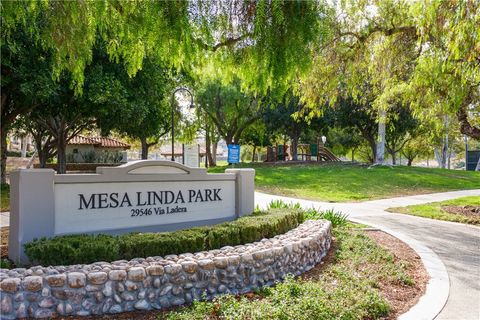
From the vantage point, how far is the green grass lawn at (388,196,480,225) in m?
10.6

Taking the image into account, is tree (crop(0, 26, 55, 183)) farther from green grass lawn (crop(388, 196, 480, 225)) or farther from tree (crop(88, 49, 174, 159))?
green grass lawn (crop(388, 196, 480, 225))

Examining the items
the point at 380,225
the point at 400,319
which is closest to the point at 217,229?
the point at 400,319

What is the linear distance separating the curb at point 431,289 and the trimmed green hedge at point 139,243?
2390mm

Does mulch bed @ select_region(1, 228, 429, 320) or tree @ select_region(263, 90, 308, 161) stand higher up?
tree @ select_region(263, 90, 308, 161)

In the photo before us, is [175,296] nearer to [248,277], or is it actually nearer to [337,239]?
[248,277]

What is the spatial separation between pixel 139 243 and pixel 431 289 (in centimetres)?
398

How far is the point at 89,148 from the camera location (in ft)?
129

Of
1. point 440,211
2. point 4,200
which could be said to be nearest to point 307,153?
point 440,211

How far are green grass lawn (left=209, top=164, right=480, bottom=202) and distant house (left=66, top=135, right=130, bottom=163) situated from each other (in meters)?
19.0

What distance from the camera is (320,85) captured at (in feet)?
36.7

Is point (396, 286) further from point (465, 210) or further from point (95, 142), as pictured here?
point (95, 142)

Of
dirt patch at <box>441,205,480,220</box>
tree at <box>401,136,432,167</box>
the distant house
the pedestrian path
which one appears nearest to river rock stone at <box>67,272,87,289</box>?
the pedestrian path

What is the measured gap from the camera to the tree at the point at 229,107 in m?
30.6

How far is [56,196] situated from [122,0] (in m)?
2.87
